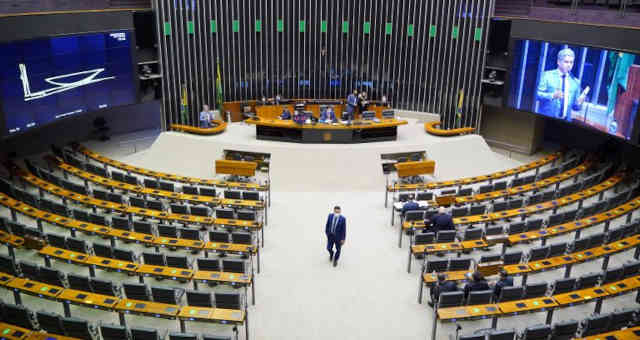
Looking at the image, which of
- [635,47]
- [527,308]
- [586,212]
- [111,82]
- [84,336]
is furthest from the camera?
[111,82]

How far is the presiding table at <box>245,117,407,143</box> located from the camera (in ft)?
53.1

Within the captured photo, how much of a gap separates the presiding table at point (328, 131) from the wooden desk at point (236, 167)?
2060 mm

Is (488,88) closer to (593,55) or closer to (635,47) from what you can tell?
(593,55)

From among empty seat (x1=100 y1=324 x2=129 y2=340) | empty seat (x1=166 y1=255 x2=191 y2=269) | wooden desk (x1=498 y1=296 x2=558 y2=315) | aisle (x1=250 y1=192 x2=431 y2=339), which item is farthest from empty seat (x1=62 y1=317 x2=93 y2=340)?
wooden desk (x1=498 y1=296 x2=558 y2=315)

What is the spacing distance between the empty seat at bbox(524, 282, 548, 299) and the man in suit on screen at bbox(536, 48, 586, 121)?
8.31 meters

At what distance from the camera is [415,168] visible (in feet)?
49.1

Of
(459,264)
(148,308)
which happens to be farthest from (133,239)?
(459,264)

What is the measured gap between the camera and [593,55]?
14.5m

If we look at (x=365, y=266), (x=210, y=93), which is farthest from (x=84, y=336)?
(x=210, y=93)

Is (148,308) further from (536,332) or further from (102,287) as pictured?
(536,332)

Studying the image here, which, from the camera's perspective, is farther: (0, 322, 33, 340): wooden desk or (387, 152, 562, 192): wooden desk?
(387, 152, 562, 192): wooden desk

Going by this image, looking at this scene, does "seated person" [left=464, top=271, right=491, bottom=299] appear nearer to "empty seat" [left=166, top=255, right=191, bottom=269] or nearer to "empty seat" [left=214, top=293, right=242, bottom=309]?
"empty seat" [left=214, top=293, right=242, bottom=309]

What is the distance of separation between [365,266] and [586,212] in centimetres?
563

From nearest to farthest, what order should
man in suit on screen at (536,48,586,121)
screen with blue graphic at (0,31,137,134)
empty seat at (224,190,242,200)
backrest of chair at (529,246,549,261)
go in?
backrest of chair at (529,246,549,261) < empty seat at (224,190,242,200) < screen with blue graphic at (0,31,137,134) < man in suit on screen at (536,48,586,121)
